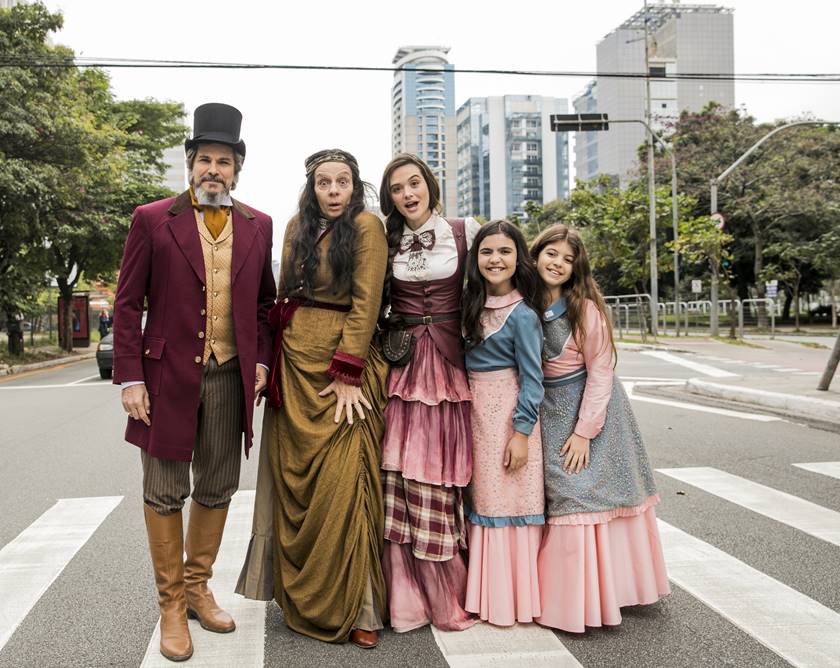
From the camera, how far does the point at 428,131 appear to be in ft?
339

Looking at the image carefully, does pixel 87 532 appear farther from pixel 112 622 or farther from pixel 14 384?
pixel 14 384

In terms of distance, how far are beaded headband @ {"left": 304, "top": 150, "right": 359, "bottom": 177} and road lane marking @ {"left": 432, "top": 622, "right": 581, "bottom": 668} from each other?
2062mm

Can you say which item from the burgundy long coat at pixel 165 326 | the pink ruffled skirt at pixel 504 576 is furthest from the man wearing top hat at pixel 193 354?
the pink ruffled skirt at pixel 504 576

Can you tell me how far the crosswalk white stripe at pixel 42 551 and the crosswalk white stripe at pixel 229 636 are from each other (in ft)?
1.96

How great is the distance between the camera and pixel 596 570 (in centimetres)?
329

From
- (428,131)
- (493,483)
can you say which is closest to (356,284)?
(493,483)

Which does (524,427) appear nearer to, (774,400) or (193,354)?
(193,354)

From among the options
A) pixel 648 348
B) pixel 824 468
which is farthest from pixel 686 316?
pixel 824 468

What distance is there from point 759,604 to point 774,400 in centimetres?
737

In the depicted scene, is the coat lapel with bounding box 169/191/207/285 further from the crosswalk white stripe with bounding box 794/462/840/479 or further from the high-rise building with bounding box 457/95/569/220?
the high-rise building with bounding box 457/95/569/220

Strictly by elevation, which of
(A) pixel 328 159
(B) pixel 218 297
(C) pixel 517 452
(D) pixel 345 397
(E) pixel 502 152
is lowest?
(C) pixel 517 452

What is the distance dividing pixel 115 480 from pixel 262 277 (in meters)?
3.75

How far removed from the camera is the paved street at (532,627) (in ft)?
10.1

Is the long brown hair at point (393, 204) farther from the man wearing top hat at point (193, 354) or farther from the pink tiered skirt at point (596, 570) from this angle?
the pink tiered skirt at point (596, 570)
